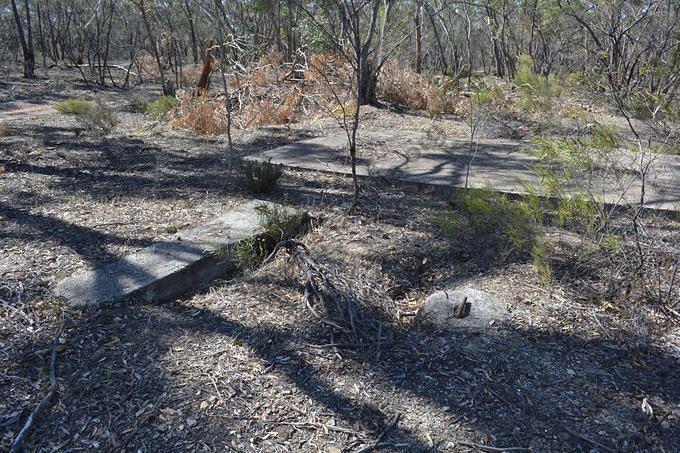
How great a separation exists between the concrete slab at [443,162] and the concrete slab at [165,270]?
6.30 ft

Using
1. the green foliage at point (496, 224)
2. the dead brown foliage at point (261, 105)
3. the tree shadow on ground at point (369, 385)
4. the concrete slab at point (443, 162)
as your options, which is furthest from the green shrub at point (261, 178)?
the dead brown foliage at point (261, 105)

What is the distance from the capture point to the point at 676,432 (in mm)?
2336

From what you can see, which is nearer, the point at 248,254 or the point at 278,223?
the point at 248,254

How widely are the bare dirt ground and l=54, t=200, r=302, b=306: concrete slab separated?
0.11 meters

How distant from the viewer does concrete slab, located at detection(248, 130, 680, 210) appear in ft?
16.0

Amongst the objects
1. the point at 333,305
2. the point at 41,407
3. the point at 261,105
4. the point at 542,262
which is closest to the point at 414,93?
the point at 261,105

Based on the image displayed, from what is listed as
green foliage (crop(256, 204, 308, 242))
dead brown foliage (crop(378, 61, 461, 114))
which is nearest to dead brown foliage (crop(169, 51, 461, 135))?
dead brown foliage (crop(378, 61, 461, 114))

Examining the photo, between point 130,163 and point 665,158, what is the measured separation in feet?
17.5

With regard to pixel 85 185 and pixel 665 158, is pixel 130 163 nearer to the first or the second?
pixel 85 185

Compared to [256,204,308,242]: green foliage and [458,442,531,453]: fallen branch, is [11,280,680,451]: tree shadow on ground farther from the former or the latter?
[256,204,308,242]: green foliage

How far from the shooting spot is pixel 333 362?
284 centimetres

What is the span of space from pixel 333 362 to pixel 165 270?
4.34 feet

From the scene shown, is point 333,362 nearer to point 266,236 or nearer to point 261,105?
point 266,236

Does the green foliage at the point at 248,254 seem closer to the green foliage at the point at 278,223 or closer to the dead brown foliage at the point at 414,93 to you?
the green foliage at the point at 278,223
